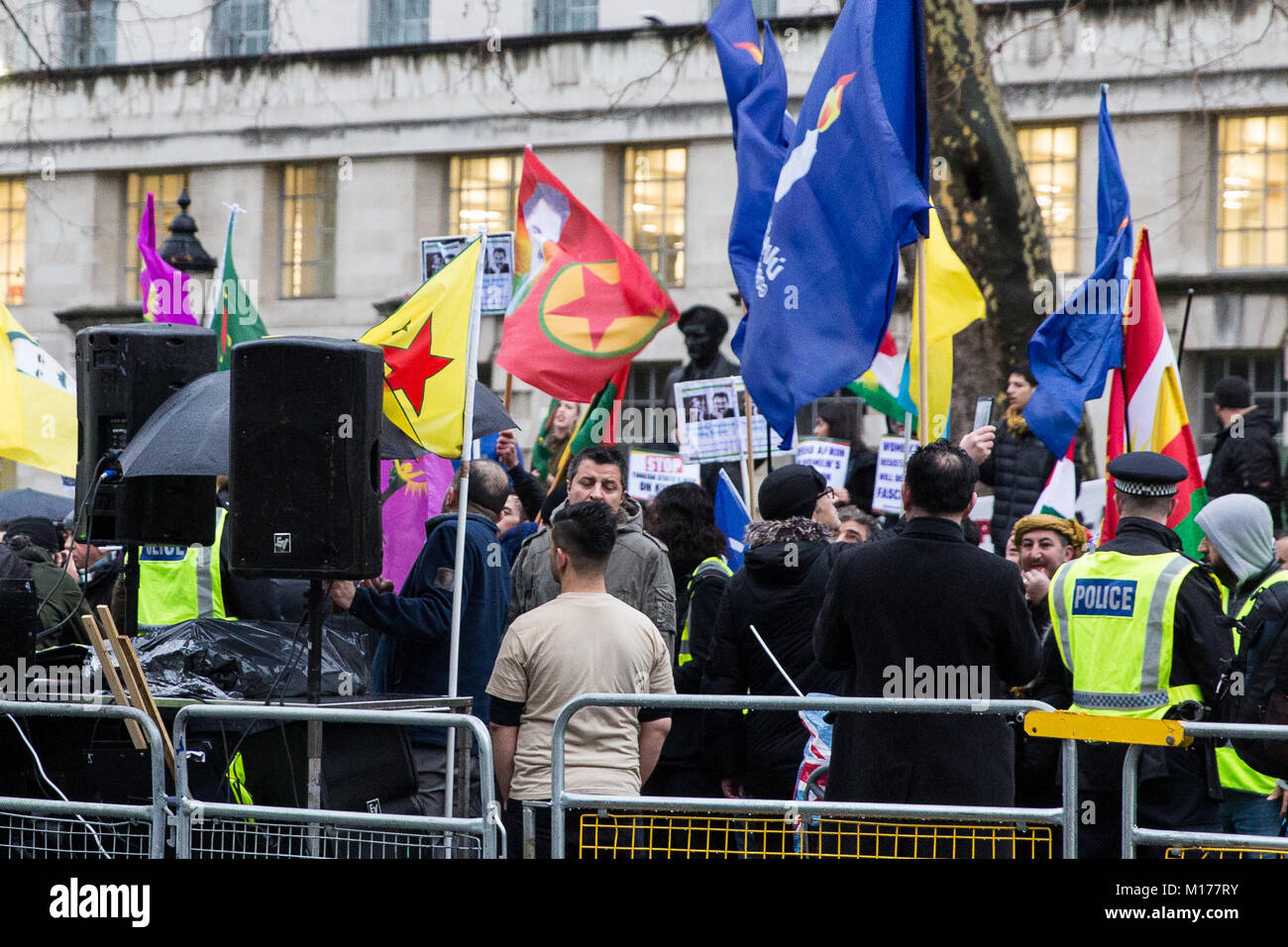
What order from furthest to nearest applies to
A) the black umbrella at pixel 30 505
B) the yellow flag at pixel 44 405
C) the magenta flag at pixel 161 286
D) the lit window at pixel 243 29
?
the lit window at pixel 243 29 → the black umbrella at pixel 30 505 → the magenta flag at pixel 161 286 → the yellow flag at pixel 44 405

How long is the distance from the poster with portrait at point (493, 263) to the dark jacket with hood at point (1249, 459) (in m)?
4.77

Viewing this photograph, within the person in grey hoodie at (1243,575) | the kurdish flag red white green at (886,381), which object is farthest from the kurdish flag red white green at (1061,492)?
the person in grey hoodie at (1243,575)

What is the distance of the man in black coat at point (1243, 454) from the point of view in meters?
12.0

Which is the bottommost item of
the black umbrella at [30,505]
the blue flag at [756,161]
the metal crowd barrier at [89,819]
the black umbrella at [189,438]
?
the metal crowd barrier at [89,819]

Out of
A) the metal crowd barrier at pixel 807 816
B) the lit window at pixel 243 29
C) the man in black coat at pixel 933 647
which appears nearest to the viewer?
the metal crowd barrier at pixel 807 816

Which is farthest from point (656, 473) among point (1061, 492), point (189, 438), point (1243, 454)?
point (189, 438)

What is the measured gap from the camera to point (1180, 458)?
9.21 m

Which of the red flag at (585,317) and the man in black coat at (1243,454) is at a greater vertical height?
the red flag at (585,317)

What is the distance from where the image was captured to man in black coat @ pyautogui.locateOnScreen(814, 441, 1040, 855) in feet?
19.6

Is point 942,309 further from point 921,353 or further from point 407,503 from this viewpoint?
point 407,503

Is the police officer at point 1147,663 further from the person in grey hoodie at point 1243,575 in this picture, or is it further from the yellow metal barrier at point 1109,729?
the yellow metal barrier at point 1109,729

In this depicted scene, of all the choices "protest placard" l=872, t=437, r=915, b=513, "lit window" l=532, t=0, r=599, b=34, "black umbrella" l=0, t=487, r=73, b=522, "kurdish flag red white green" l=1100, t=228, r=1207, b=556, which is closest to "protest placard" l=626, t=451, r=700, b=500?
"protest placard" l=872, t=437, r=915, b=513

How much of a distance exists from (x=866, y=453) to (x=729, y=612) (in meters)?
5.91

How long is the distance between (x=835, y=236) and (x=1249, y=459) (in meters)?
5.41
